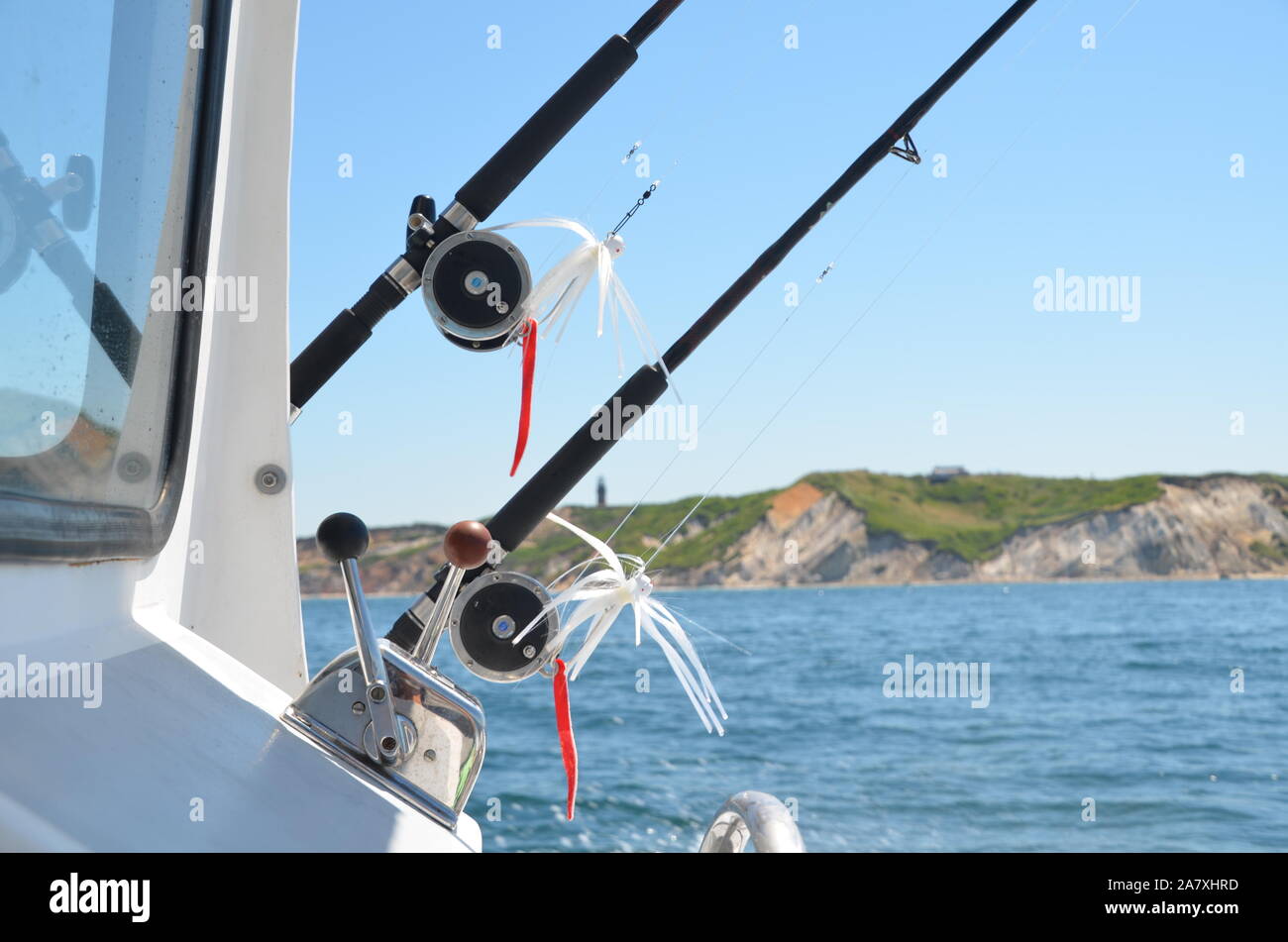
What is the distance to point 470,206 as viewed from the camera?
6.16 ft

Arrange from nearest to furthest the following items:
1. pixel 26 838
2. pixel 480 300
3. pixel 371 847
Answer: pixel 26 838
pixel 371 847
pixel 480 300

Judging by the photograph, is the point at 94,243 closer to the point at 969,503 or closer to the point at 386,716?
the point at 386,716

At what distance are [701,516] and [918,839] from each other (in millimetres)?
68645

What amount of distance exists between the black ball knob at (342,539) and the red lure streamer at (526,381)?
0.38 metres

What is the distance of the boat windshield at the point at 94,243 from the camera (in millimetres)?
1062

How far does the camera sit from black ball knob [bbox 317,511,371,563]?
1.39 meters

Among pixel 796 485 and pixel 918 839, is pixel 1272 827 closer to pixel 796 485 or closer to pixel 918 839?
pixel 918 839

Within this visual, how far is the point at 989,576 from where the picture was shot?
7938 cm

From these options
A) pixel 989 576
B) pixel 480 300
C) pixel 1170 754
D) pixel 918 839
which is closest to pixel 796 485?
pixel 989 576

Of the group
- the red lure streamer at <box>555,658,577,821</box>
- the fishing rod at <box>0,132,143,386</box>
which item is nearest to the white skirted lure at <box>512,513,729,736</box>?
the red lure streamer at <box>555,658,577,821</box>

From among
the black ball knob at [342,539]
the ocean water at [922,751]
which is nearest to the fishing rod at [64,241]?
the black ball knob at [342,539]

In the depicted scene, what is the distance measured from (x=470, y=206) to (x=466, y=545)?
2.38 feet

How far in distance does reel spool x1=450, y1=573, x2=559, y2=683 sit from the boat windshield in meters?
0.45

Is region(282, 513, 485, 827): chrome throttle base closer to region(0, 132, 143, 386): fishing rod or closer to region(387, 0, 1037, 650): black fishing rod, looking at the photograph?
region(387, 0, 1037, 650): black fishing rod
